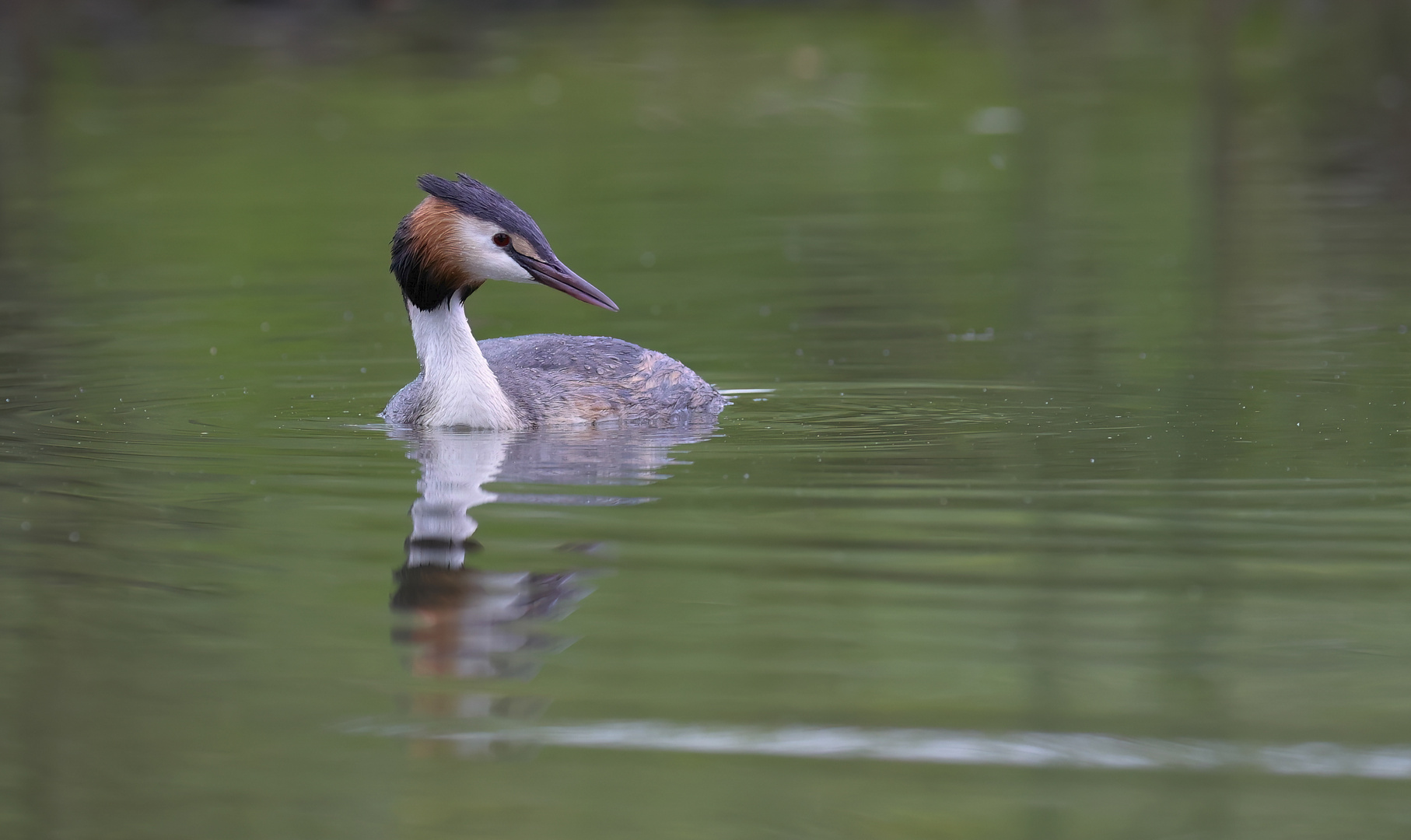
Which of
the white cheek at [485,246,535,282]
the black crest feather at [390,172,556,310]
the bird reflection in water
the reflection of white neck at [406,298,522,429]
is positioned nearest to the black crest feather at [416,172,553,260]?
the black crest feather at [390,172,556,310]

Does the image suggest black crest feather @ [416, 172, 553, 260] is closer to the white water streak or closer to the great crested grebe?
the great crested grebe

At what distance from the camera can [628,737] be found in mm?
4887

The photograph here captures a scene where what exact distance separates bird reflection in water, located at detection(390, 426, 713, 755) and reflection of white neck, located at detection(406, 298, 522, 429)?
2.9 inches

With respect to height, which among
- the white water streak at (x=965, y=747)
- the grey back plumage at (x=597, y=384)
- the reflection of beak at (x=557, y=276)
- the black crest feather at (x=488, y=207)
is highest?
the black crest feather at (x=488, y=207)

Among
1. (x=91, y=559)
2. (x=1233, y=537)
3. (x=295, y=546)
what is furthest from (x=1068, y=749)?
(x=91, y=559)

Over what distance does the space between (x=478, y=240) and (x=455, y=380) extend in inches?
25.0

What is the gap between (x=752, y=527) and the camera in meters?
6.95

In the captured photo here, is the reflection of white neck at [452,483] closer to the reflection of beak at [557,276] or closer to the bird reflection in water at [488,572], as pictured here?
the bird reflection in water at [488,572]

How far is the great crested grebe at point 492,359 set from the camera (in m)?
9.05

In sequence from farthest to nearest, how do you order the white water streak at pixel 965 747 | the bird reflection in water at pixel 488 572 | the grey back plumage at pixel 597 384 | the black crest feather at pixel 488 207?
1. the grey back plumage at pixel 597 384
2. the black crest feather at pixel 488 207
3. the bird reflection in water at pixel 488 572
4. the white water streak at pixel 965 747

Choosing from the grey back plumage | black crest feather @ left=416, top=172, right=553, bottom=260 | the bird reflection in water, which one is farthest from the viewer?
the grey back plumage

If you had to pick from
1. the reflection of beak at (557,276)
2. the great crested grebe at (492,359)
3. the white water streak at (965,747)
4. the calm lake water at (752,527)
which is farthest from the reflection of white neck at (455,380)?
the white water streak at (965,747)

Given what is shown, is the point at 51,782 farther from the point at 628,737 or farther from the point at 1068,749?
the point at 1068,749

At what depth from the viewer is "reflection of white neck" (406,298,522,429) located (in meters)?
9.17
